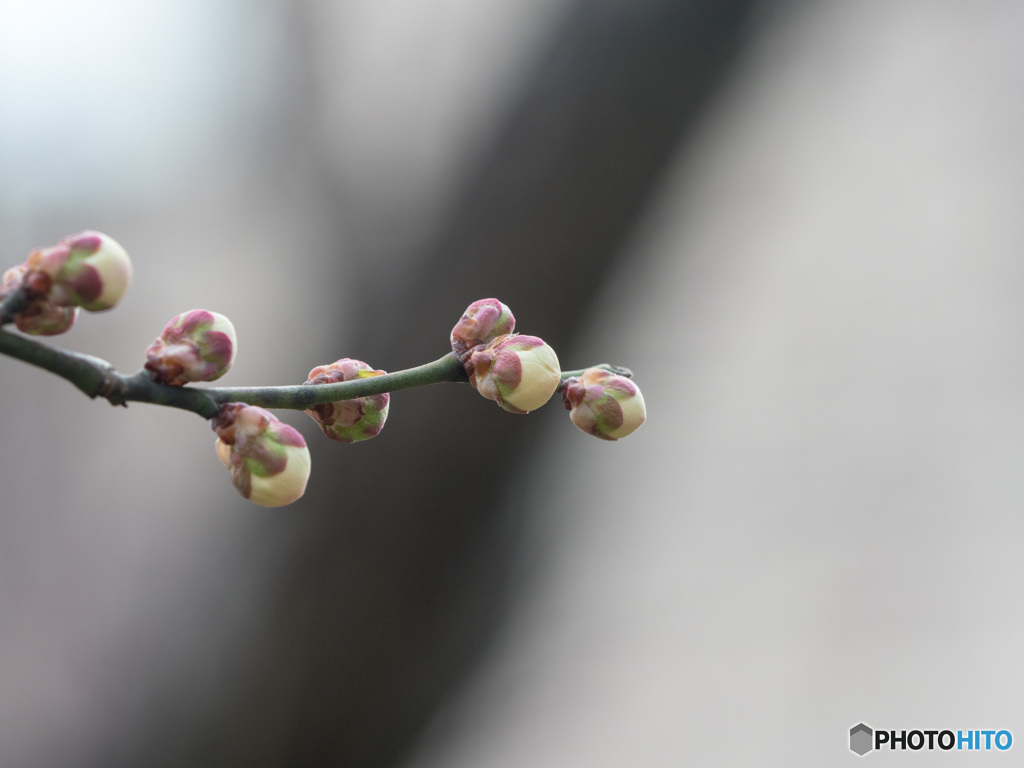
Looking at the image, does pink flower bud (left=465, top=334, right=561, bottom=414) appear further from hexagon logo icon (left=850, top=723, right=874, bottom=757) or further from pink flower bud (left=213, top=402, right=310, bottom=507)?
hexagon logo icon (left=850, top=723, right=874, bottom=757)

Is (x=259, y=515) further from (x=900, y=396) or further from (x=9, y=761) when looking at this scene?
(x=900, y=396)

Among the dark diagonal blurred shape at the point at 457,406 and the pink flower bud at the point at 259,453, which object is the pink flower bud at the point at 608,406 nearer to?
the pink flower bud at the point at 259,453

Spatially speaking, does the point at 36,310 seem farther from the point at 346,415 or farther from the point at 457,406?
the point at 457,406

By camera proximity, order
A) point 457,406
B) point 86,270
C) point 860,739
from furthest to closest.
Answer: point 860,739 < point 457,406 < point 86,270

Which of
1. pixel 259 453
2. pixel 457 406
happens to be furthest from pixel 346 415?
pixel 457 406

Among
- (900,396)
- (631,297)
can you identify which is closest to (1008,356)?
(900,396)

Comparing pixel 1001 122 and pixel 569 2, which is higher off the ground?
pixel 1001 122

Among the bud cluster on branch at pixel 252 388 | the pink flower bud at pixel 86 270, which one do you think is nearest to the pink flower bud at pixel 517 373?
the bud cluster on branch at pixel 252 388
